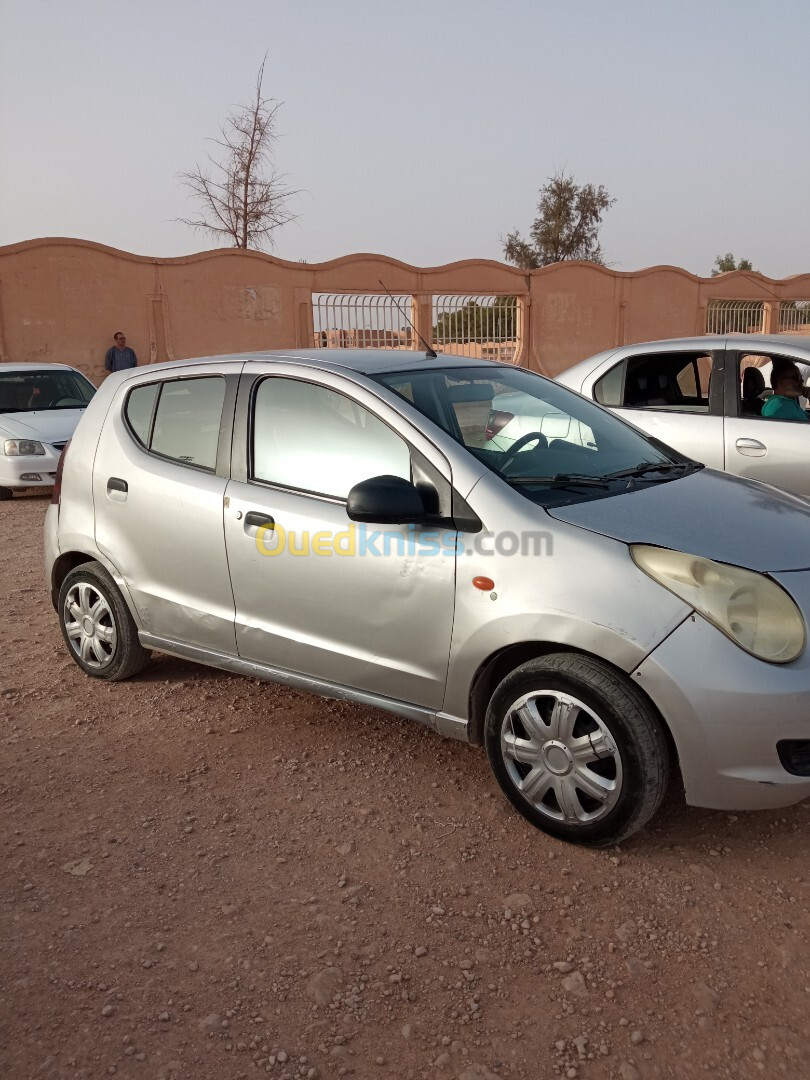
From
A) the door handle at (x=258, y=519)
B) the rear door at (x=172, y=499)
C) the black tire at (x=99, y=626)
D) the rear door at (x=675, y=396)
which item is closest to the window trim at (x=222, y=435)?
the rear door at (x=172, y=499)

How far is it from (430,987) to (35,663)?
3357 millimetres

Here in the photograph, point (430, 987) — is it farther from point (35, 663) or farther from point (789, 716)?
point (35, 663)

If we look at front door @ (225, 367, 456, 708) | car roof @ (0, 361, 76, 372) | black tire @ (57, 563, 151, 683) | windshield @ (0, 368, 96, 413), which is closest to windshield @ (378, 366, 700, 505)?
front door @ (225, 367, 456, 708)

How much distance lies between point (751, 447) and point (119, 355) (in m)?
14.7

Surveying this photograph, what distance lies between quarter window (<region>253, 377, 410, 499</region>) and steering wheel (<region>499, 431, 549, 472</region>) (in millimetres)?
365

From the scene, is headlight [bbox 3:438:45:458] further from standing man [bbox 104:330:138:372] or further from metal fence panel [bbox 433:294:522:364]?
metal fence panel [bbox 433:294:522:364]

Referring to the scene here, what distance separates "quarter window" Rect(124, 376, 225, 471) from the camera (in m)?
4.09

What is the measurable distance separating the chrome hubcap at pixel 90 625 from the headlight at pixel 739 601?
A: 2.80 m

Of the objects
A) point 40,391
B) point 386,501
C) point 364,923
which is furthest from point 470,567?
point 40,391

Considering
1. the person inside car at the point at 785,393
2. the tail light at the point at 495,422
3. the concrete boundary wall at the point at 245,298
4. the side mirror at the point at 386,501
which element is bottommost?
the side mirror at the point at 386,501

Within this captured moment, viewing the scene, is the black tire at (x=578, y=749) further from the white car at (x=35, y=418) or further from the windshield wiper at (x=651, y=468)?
the white car at (x=35, y=418)

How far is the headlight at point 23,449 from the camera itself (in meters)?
10.2

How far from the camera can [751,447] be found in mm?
6055

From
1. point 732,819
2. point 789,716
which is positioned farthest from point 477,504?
point 732,819
